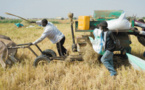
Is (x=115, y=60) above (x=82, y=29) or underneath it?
underneath

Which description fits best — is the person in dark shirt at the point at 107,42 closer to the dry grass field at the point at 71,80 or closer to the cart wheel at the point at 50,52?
the dry grass field at the point at 71,80

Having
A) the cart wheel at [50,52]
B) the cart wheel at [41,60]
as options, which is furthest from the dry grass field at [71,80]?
the cart wheel at [50,52]


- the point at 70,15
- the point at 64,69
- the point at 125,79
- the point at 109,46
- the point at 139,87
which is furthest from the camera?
the point at 70,15

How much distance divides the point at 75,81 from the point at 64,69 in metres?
0.72

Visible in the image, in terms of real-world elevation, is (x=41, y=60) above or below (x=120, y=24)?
below

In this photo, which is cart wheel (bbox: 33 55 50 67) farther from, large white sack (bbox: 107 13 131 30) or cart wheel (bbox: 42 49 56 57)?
large white sack (bbox: 107 13 131 30)

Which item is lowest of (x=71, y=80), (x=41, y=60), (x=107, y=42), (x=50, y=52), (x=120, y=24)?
(x=71, y=80)

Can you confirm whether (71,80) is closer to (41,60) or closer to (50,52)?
(41,60)

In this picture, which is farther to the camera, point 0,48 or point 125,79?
point 0,48

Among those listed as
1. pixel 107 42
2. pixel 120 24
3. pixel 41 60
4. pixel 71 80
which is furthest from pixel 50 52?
pixel 120 24

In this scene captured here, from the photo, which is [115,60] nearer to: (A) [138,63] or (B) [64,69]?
(A) [138,63]

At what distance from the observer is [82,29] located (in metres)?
4.08

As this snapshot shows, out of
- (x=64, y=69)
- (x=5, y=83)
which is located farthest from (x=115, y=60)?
(x=5, y=83)

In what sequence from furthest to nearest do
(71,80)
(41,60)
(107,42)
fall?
(41,60), (107,42), (71,80)
